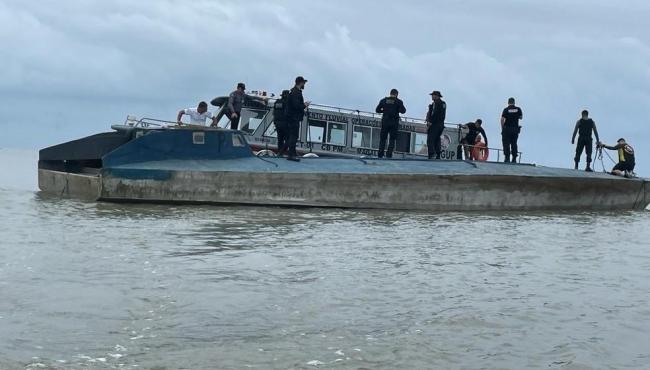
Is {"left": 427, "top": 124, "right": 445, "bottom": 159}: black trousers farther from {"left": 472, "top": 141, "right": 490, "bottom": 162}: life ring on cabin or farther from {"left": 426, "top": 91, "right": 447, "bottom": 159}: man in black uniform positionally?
{"left": 472, "top": 141, "right": 490, "bottom": 162}: life ring on cabin

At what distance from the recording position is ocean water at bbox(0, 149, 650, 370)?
527cm

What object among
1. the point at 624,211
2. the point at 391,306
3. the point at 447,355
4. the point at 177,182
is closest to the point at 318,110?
the point at 177,182

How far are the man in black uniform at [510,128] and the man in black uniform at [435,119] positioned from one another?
1.44 metres

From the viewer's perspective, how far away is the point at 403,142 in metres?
21.1

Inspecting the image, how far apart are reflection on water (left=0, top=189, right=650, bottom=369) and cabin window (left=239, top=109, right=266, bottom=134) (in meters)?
6.94

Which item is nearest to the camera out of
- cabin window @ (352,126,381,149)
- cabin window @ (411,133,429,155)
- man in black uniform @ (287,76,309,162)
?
man in black uniform @ (287,76,309,162)

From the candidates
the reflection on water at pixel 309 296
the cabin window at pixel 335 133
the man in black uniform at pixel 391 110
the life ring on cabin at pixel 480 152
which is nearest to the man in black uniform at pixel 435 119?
the man in black uniform at pixel 391 110

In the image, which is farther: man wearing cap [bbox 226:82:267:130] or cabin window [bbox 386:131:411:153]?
cabin window [bbox 386:131:411:153]

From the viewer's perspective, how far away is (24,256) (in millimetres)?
8750

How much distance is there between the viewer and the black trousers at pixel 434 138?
18031 millimetres

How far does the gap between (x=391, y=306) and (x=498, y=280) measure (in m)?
1.94

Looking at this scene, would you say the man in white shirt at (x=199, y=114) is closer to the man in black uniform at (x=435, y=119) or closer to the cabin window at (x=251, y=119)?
the cabin window at (x=251, y=119)

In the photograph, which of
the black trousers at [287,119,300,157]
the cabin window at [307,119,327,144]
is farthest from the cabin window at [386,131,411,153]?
the black trousers at [287,119,300,157]

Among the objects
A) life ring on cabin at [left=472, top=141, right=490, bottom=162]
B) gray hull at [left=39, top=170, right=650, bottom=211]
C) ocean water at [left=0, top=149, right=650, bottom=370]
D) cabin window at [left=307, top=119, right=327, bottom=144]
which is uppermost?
cabin window at [left=307, top=119, right=327, bottom=144]
